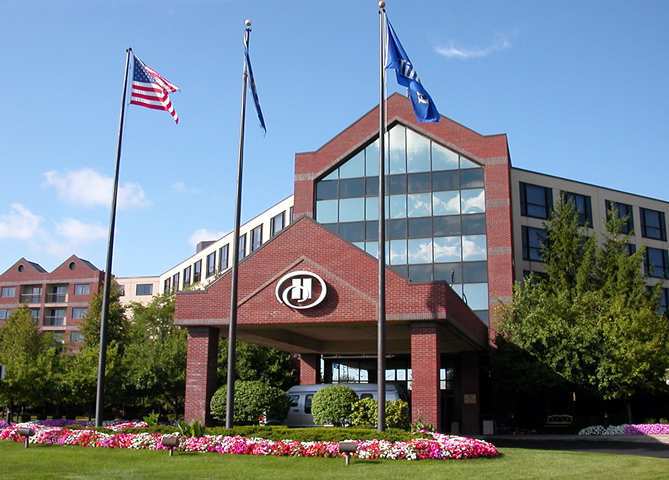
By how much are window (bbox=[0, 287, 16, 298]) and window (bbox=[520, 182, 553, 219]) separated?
212ft

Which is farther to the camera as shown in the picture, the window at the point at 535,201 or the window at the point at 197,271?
the window at the point at 197,271

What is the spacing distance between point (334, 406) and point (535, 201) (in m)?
28.7

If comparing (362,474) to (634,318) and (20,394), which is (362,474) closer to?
(20,394)

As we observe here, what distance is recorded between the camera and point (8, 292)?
88188mm

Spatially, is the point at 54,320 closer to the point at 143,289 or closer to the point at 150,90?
the point at 143,289

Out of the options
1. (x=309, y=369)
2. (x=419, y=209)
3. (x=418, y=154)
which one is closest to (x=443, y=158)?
(x=418, y=154)

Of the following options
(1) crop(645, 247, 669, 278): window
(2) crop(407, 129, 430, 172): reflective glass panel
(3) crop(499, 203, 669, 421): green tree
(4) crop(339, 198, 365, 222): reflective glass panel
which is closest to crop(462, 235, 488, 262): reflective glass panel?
(3) crop(499, 203, 669, 421): green tree

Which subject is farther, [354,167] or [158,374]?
[354,167]

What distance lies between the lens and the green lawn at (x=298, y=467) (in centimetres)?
1459

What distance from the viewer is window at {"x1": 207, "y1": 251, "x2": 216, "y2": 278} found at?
66000mm

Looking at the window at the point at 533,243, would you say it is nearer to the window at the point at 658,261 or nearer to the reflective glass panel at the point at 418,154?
the reflective glass panel at the point at 418,154

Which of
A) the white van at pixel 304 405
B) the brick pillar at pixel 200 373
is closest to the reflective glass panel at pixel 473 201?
the white van at pixel 304 405

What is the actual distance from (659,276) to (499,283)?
2019 centimetres

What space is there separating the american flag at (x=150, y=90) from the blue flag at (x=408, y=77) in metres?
7.39
